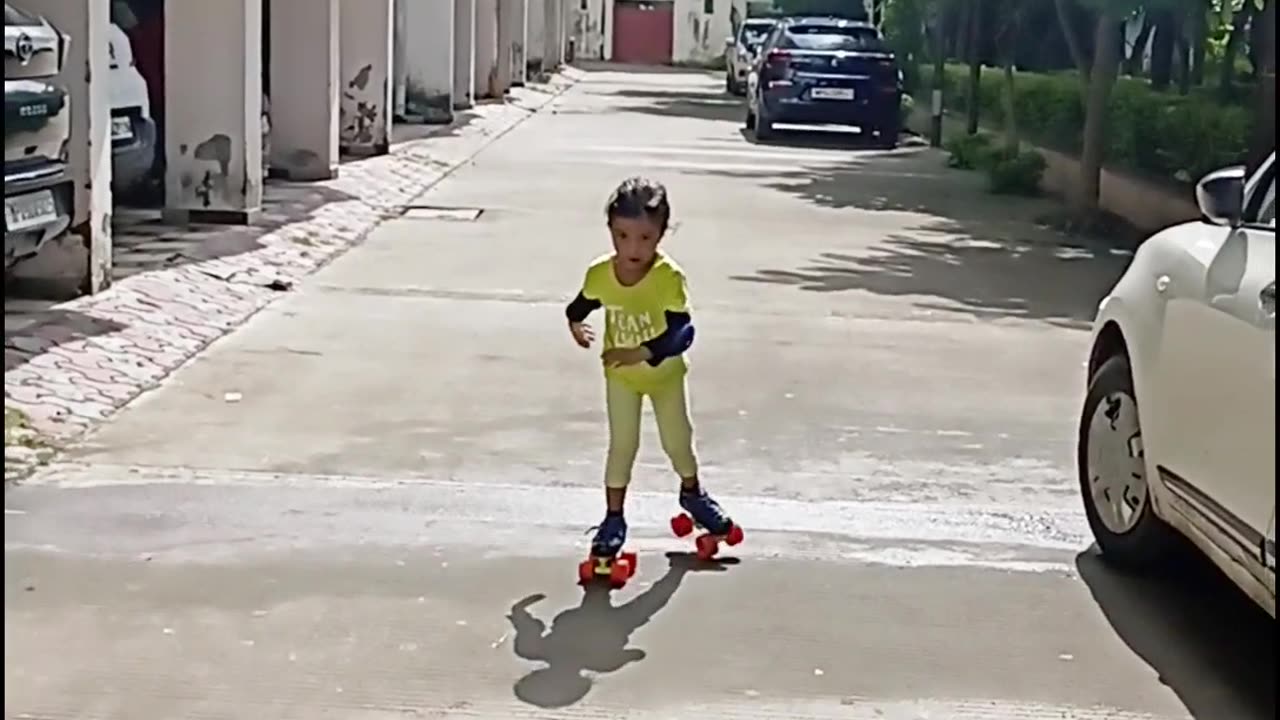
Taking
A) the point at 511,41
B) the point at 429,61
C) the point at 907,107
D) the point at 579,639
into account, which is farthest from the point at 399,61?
the point at 579,639

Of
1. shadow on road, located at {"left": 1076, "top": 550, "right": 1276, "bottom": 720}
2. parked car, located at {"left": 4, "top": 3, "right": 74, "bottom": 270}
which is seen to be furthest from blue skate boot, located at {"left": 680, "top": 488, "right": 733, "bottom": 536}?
parked car, located at {"left": 4, "top": 3, "right": 74, "bottom": 270}

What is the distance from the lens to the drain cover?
15.8m

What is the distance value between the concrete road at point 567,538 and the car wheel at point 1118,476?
0.12m

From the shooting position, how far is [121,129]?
1291cm

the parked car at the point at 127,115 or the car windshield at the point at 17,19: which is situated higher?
the car windshield at the point at 17,19

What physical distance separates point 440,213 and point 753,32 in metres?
24.7

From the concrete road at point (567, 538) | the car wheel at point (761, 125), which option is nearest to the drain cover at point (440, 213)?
the concrete road at point (567, 538)

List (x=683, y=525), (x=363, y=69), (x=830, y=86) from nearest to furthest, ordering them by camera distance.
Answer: (x=683, y=525) → (x=363, y=69) → (x=830, y=86)

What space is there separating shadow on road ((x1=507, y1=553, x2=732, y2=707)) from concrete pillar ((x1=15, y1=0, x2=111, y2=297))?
5.15 m

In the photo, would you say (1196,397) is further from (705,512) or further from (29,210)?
(29,210)

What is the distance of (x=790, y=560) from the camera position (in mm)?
6516

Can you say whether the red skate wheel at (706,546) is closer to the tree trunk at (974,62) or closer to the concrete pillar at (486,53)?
the tree trunk at (974,62)

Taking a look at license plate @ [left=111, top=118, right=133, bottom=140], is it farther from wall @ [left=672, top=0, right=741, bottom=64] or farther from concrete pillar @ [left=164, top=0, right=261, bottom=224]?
wall @ [left=672, top=0, right=741, bottom=64]

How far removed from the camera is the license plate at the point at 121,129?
41.9ft
